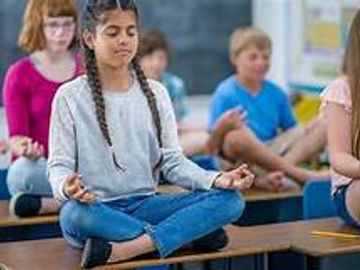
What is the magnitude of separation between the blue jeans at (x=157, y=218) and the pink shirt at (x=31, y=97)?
3.07 ft

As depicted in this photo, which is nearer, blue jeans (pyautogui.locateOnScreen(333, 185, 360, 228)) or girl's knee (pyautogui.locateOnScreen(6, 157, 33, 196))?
blue jeans (pyautogui.locateOnScreen(333, 185, 360, 228))

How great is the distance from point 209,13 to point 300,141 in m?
1.30

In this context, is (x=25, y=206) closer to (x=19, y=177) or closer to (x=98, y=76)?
(x=19, y=177)

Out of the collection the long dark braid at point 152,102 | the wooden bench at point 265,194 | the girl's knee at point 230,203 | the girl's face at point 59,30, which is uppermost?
the girl's face at point 59,30

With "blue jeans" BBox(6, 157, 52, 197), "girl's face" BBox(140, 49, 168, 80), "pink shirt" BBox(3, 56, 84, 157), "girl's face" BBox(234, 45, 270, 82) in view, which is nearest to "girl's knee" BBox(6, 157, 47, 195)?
"blue jeans" BBox(6, 157, 52, 197)

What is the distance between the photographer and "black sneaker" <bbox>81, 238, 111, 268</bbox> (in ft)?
7.57

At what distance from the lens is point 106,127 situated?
2.53 meters

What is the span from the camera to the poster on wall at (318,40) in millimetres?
4754

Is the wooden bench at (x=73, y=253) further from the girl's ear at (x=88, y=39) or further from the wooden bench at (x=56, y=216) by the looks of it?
the girl's ear at (x=88, y=39)

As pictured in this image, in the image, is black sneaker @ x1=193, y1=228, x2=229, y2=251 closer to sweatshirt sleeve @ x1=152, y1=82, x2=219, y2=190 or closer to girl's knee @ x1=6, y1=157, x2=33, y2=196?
sweatshirt sleeve @ x1=152, y1=82, x2=219, y2=190

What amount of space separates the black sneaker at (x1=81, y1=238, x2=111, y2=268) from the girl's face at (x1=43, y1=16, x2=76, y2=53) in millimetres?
1178

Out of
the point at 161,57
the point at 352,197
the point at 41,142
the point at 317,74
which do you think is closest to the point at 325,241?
the point at 352,197

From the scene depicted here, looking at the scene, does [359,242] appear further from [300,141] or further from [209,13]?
[209,13]

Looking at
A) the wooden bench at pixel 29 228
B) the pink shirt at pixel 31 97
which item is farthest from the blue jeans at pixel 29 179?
the pink shirt at pixel 31 97
